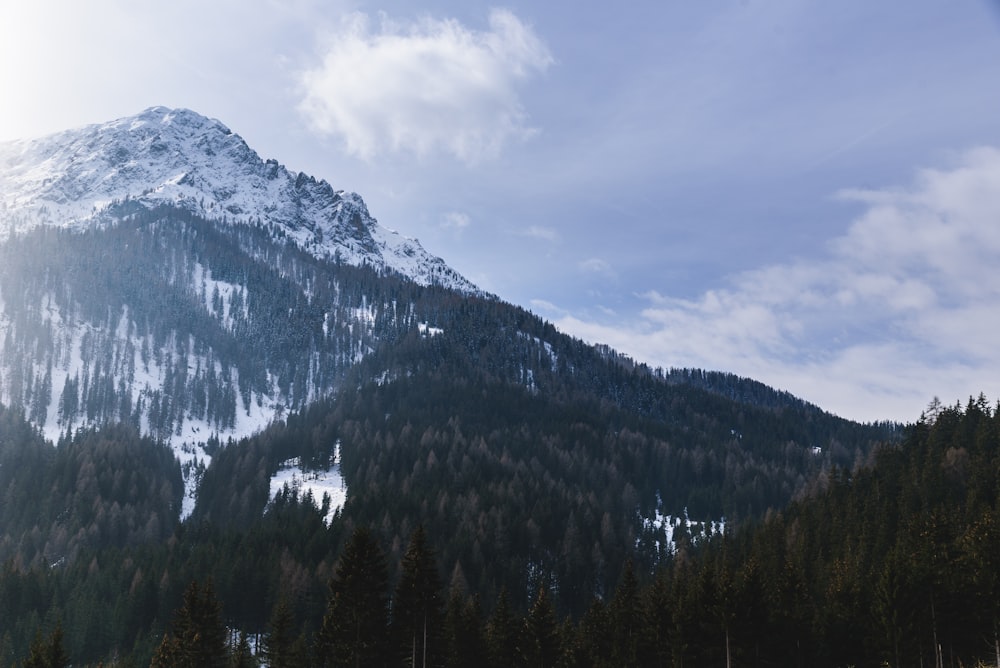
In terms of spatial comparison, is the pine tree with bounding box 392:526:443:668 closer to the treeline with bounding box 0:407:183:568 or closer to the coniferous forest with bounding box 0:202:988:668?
the coniferous forest with bounding box 0:202:988:668

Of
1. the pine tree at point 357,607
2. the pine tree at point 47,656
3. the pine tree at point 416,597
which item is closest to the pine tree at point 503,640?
the pine tree at point 416,597

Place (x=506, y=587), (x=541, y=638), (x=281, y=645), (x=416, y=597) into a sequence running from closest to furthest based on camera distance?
(x=416, y=597) → (x=541, y=638) → (x=281, y=645) → (x=506, y=587)

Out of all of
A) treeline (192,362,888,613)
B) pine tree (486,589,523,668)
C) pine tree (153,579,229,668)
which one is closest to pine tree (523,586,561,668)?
pine tree (486,589,523,668)

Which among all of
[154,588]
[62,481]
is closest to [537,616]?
[154,588]

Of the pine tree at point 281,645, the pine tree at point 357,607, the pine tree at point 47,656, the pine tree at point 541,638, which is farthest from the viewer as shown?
the pine tree at point 281,645

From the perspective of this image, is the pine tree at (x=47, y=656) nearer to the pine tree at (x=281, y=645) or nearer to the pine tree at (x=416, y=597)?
the pine tree at (x=281, y=645)

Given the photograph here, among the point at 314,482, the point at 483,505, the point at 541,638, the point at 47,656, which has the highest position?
the point at 314,482

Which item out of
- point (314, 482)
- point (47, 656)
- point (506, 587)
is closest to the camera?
point (47, 656)

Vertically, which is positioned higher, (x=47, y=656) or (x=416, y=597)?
(x=416, y=597)

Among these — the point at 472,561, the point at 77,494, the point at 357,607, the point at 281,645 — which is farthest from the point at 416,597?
the point at 77,494

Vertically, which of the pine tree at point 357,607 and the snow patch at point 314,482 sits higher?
the snow patch at point 314,482

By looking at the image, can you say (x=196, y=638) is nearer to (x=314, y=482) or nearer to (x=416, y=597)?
(x=416, y=597)

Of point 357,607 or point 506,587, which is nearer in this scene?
point 357,607

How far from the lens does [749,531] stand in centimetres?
13162
